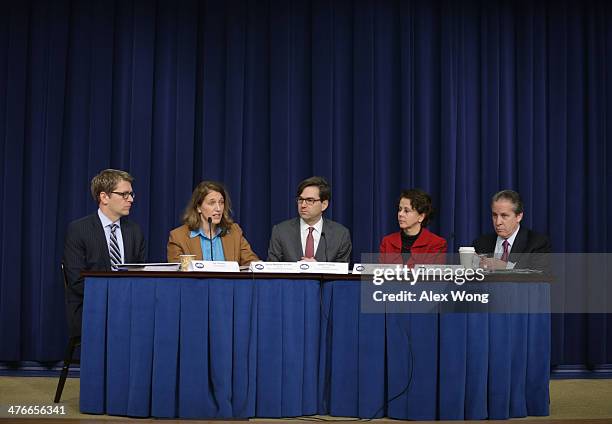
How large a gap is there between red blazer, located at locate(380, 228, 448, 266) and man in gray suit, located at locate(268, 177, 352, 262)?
249 millimetres

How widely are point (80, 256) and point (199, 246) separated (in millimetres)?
661

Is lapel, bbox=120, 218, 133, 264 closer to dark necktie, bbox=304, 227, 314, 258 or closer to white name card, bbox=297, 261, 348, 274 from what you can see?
dark necktie, bbox=304, 227, 314, 258

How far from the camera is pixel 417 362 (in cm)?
373

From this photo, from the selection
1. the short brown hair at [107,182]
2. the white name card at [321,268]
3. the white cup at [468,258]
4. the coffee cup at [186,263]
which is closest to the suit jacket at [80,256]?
the short brown hair at [107,182]

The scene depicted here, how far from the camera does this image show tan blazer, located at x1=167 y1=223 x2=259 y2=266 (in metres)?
4.50

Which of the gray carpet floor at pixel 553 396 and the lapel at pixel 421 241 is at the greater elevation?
the lapel at pixel 421 241

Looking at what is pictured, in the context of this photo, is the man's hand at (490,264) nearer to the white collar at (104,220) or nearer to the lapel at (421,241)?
the lapel at (421,241)

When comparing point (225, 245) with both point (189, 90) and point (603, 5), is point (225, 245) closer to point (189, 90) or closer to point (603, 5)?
point (189, 90)

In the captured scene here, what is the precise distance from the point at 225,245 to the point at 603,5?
3.47 metres

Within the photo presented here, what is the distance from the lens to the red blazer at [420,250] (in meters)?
4.61

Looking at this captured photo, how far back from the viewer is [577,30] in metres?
5.88

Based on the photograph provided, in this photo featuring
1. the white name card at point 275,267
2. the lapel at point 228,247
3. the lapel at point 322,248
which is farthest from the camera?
the lapel at point 322,248

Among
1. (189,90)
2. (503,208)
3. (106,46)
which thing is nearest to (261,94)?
(189,90)

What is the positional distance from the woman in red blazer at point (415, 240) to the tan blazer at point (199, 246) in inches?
33.1
